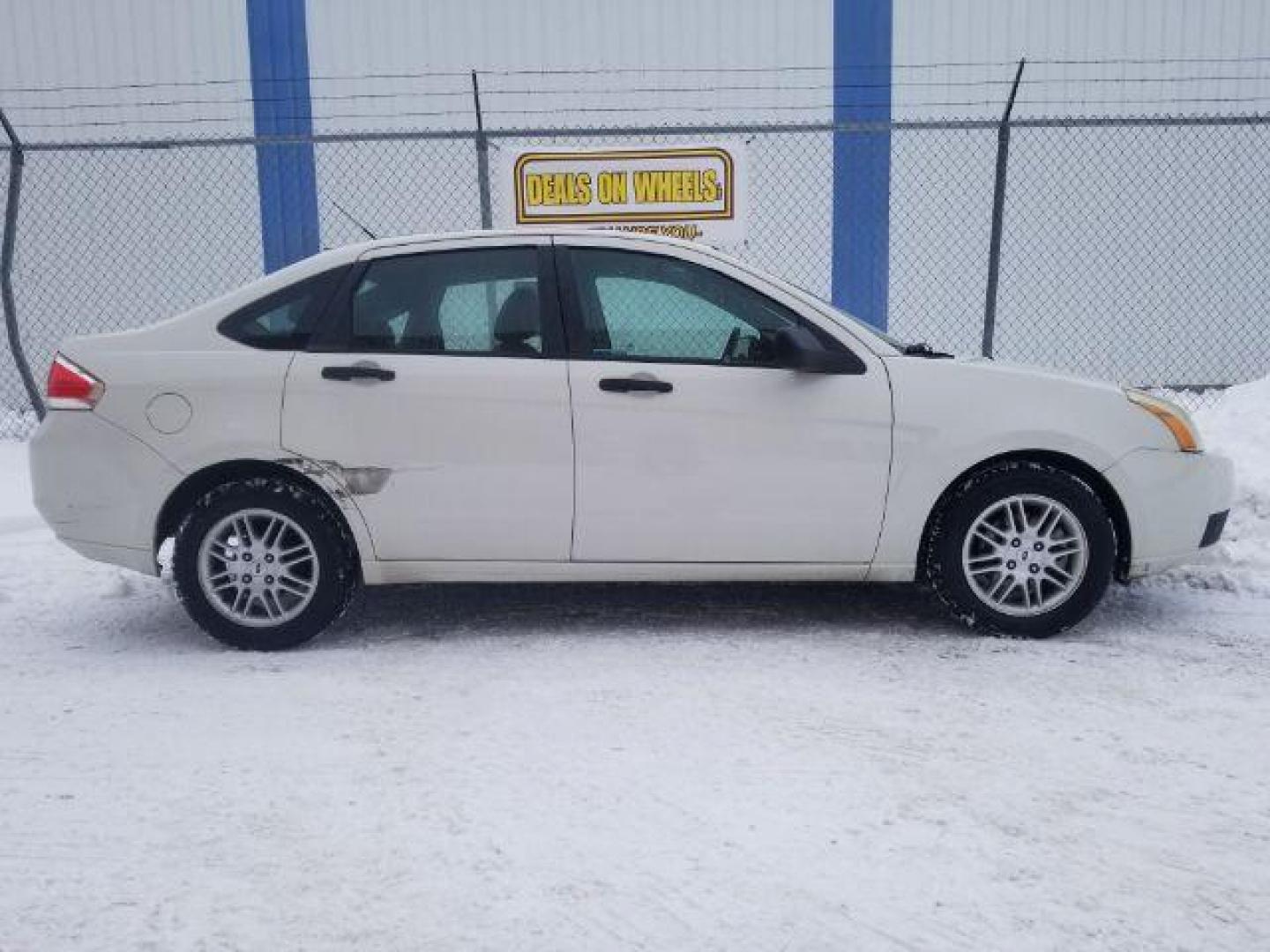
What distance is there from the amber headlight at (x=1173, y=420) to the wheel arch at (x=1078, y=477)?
32 cm

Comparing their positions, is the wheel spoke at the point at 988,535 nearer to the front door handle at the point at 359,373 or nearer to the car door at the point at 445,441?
the car door at the point at 445,441

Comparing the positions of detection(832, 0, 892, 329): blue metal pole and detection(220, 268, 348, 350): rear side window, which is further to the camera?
detection(832, 0, 892, 329): blue metal pole

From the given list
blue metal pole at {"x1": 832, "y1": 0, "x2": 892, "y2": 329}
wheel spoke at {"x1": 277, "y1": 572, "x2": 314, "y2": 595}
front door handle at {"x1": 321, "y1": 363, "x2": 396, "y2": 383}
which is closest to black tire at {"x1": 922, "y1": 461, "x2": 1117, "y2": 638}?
front door handle at {"x1": 321, "y1": 363, "x2": 396, "y2": 383}

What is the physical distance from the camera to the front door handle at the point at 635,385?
4.46 m

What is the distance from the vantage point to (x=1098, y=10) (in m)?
11.3

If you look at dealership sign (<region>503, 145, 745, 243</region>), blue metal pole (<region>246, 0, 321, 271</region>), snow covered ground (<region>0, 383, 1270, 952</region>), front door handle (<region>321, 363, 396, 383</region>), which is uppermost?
blue metal pole (<region>246, 0, 321, 271</region>)

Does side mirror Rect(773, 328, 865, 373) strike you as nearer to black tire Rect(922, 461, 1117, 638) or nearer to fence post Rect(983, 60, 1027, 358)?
black tire Rect(922, 461, 1117, 638)

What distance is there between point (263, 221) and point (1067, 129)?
24.8 ft

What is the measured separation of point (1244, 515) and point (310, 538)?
14.1 ft

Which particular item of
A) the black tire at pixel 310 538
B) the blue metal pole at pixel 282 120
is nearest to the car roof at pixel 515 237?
the black tire at pixel 310 538

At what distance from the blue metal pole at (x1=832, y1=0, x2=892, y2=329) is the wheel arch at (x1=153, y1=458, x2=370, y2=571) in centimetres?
768

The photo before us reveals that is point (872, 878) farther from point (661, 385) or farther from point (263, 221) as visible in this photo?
point (263, 221)

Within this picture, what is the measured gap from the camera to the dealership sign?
7.74 metres

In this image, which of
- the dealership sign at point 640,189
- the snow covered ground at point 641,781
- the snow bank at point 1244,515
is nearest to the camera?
the snow covered ground at point 641,781
